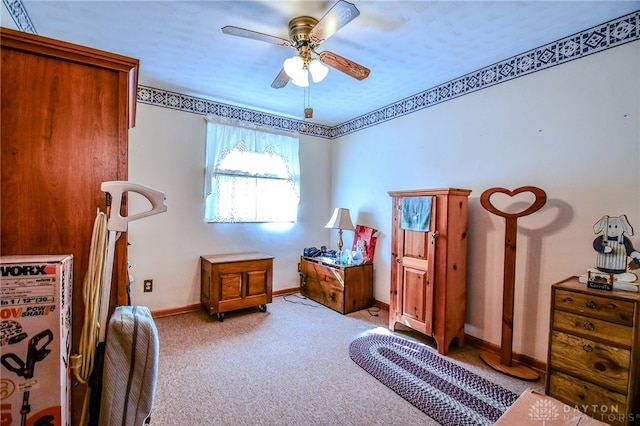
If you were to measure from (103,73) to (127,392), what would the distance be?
3.71ft

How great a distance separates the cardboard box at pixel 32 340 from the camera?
0.81 meters

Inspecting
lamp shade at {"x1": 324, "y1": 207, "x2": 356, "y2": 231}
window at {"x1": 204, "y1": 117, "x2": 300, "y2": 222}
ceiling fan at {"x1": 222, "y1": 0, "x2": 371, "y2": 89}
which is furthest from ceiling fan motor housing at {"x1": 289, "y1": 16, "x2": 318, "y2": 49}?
lamp shade at {"x1": 324, "y1": 207, "x2": 356, "y2": 231}

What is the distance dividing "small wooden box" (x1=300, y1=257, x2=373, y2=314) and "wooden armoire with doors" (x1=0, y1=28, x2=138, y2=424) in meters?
2.56

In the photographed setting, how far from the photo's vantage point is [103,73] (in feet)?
3.49

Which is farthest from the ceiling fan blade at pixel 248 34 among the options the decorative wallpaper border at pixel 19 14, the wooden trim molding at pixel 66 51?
the decorative wallpaper border at pixel 19 14

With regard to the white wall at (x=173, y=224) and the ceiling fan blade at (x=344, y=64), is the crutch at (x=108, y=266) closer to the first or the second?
the ceiling fan blade at (x=344, y=64)

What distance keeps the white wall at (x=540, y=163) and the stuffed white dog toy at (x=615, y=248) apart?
0.62 feet

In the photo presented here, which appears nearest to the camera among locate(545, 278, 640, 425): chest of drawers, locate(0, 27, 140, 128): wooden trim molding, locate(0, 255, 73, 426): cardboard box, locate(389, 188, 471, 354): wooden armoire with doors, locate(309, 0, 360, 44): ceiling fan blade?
locate(0, 255, 73, 426): cardboard box

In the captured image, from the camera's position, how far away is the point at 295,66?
6.17 ft

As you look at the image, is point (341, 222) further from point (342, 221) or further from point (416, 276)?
point (416, 276)

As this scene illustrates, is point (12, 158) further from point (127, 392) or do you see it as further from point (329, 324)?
point (329, 324)

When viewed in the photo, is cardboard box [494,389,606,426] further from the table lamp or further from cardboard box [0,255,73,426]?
the table lamp

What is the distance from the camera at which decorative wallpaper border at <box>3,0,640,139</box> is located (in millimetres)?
1890

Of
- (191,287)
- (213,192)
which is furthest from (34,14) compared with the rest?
(191,287)
